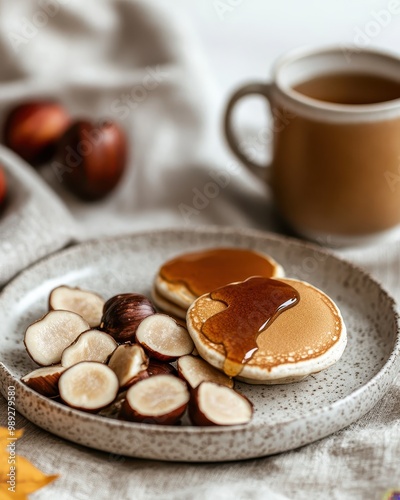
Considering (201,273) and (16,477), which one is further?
(201,273)

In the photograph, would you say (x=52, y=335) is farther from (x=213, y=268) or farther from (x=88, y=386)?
(x=213, y=268)

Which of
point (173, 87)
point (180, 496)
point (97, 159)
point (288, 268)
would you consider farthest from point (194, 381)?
point (173, 87)

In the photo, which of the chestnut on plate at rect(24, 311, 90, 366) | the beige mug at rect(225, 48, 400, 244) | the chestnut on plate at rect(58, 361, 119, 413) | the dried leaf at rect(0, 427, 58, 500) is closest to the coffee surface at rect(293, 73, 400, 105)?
the beige mug at rect(225, 48, 400, 244)

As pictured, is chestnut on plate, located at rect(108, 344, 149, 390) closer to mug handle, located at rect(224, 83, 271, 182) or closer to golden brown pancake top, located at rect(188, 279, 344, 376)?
golden brown pancake top, located at rect(188, 279, 344, 376)

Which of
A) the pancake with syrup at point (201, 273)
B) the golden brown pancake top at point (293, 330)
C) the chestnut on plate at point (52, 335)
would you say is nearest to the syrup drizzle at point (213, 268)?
the pancake with syrup at point (201, 273)

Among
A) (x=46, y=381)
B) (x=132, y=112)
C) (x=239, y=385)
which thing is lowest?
(x=239, y=385)

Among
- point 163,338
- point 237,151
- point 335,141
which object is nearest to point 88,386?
point 163,338
